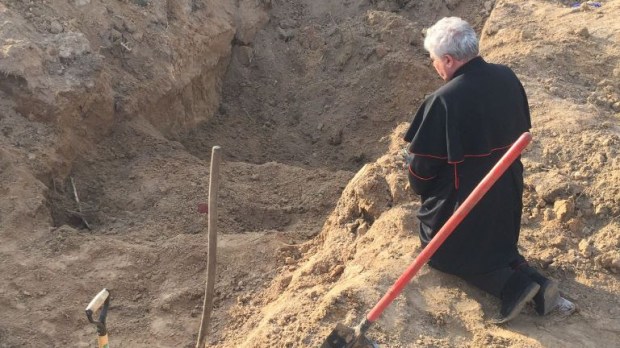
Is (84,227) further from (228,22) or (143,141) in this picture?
(228,22)

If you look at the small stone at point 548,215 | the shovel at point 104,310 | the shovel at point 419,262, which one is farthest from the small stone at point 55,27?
the small stone at point 548,215

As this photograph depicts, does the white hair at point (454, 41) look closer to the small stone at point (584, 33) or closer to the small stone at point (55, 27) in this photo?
the small stone at point (584, 33)

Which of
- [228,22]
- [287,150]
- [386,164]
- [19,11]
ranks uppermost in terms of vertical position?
[19,11]

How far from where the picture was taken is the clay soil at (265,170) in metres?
3.73

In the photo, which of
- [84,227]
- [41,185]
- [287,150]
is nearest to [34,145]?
[41,185]

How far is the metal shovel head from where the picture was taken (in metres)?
3.25

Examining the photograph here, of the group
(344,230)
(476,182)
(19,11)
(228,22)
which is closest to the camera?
(476,182)

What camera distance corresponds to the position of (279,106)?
25.0 ft

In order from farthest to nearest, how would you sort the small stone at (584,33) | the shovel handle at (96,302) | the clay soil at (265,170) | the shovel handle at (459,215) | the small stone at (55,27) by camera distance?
the small stone at (584,33) < the small stone at (55,27) < the clay soil at (265,170) < the shovel handle at (96,302) < the shovel handle at (459,215)

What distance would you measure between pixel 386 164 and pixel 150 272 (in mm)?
1902

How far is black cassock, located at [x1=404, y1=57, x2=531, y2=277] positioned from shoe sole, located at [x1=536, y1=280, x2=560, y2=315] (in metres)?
0.26

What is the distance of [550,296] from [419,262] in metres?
0.88

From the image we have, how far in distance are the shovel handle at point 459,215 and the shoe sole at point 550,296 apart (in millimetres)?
723

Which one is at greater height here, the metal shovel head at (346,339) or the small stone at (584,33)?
the small stone at (584,33)
